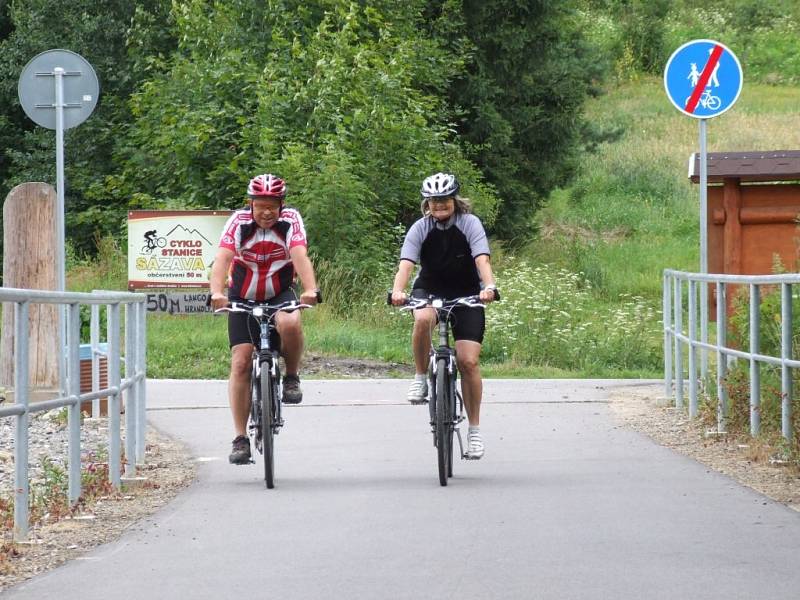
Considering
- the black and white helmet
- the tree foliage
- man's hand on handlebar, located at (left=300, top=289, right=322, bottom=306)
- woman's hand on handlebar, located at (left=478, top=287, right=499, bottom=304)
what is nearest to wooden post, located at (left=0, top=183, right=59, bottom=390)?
man's hand on handlebar, located at (left=300, top=289, right=322, bottom=306)

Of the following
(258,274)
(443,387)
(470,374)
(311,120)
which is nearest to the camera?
(443,387)

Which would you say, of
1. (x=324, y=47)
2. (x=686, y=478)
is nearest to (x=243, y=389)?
(x=686, y=478)

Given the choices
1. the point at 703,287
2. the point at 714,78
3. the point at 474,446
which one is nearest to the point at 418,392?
the point at 474,446

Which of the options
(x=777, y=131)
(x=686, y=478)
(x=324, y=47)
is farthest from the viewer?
(x=777, y=131)

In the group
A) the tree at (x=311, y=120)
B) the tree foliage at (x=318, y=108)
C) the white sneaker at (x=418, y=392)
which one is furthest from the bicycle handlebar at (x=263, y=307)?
the tree foliage at (x=318, y=108)

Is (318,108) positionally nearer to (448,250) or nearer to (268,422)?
(448,250)

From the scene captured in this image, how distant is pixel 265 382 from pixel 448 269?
52.3 inches

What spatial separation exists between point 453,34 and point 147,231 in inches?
503

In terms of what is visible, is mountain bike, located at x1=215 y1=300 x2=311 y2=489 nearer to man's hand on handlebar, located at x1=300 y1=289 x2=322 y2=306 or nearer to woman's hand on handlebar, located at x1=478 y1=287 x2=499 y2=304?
man's hand on handlebar, located at x1=300 y1=289 x2=322 y2=306

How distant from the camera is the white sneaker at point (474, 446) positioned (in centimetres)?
1017

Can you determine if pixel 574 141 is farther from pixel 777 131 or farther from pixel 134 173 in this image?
pixel 777 131

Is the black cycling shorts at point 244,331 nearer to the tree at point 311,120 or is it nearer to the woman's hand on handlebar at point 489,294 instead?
the woman's hand on handlebar at point 489,294

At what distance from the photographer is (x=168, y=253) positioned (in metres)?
22.0

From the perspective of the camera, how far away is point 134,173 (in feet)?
103
